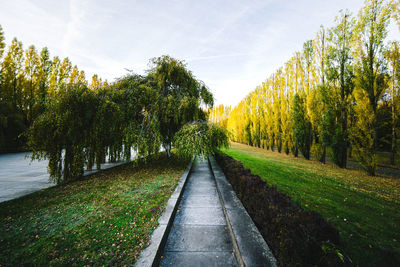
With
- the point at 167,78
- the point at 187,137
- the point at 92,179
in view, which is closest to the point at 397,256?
the point at 187,137

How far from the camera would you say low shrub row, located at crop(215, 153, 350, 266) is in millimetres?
1595

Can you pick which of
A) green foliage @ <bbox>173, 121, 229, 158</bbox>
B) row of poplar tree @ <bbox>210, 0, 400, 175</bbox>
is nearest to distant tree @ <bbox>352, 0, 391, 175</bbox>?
row of poplar tree @ <bbox>210, 0, 400, 175</bbox>

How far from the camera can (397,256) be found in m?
2.32

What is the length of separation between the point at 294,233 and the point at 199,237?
67.8 inches

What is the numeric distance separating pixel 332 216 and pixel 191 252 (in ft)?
11.4

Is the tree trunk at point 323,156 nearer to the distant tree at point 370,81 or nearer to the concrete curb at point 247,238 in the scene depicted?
the distant tree at point 370,81

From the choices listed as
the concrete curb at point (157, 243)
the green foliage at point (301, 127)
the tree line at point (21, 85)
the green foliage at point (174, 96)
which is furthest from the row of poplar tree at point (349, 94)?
the tree line at point (21, 85)

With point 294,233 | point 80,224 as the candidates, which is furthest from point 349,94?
point 80,224

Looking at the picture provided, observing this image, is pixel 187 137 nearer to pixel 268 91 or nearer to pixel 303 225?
pixel 303 225

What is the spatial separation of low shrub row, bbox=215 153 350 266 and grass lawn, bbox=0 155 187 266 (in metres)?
2.07

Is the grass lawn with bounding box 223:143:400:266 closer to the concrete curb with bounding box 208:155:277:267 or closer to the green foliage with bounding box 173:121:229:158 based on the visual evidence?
the concrete curb with bounding box 208:155:277:267

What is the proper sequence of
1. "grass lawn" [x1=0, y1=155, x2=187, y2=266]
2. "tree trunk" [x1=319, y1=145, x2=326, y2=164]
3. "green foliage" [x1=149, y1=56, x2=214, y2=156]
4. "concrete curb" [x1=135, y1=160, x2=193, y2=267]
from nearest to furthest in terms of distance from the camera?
"concrete curb" [x1=135, y1=160, x2=193, y2=267] → "grass lawn" [x1=0, y1=155, x2=187, y2=266] → "green foliage" [x1=149, y1=56, x2=214, y2=156] → "tree trunk" [x1=319, y1=145, x2=326, y2=164]

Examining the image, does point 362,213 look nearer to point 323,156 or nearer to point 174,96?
point 174,96

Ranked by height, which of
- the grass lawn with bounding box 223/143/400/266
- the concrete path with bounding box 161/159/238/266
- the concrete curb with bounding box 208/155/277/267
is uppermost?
the concrete curb with bounding box 208/155/277/267
